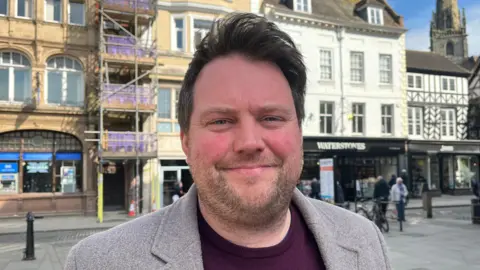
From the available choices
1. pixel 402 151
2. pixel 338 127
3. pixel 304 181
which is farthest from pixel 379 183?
pixel 402 151

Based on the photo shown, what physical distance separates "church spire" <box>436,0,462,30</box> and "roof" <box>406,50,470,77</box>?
4321 centimetres

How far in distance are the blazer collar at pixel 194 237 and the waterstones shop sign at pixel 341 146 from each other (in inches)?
852

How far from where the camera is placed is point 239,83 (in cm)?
152

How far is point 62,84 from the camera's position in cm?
1847

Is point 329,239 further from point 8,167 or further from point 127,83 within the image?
point 8,167

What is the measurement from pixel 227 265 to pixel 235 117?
56 cm

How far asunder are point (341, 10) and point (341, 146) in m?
9.28

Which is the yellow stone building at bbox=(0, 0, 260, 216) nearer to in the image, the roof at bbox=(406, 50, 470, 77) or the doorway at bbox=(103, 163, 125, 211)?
the doorway at bbox=(103, 163, 125, 211)

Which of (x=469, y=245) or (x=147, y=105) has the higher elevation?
(x=147, y=105)

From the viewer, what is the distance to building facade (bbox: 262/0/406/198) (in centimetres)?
2333

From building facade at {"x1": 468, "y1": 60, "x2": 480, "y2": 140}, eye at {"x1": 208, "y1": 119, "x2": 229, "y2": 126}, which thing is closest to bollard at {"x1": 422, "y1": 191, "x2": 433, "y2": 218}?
building facade at {"x1": 468, "y1": 60, "x2": 480, "y2": 140}

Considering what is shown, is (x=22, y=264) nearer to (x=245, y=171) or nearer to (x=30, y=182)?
(x=245, y=171)

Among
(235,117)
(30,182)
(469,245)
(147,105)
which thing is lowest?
(469,245)

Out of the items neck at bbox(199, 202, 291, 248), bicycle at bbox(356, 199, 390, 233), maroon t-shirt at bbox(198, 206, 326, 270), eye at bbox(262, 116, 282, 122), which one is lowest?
bicycle at bbox(356, 199, 390, 233)
